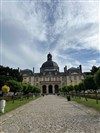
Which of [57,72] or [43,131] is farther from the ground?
[57,72]

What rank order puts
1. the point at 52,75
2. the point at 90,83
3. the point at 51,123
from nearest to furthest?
the point at 51,123
the point at 90,83
the point at 52,75

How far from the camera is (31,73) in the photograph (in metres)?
150

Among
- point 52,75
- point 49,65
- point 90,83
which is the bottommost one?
point 90,83

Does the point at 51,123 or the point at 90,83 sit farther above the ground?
the point at 90,83

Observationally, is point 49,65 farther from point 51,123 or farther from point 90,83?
point 51,123

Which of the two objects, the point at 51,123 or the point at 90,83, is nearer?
the point at 51,123

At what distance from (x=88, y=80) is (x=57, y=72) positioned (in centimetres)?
11271

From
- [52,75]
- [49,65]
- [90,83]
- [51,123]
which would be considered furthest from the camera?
[52,75]

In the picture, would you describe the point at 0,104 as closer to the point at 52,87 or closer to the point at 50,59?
the point at 52,87

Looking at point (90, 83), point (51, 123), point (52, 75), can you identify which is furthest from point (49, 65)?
point (51, 123)

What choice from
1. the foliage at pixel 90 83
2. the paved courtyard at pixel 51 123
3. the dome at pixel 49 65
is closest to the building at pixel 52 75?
the dome at pixel 49 65

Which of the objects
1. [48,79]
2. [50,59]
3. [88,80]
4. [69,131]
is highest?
[50,59]

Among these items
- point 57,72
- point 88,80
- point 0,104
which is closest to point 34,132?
point 0,104

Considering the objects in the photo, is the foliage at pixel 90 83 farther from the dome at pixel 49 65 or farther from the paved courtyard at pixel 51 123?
the dome at pixel 49 65
